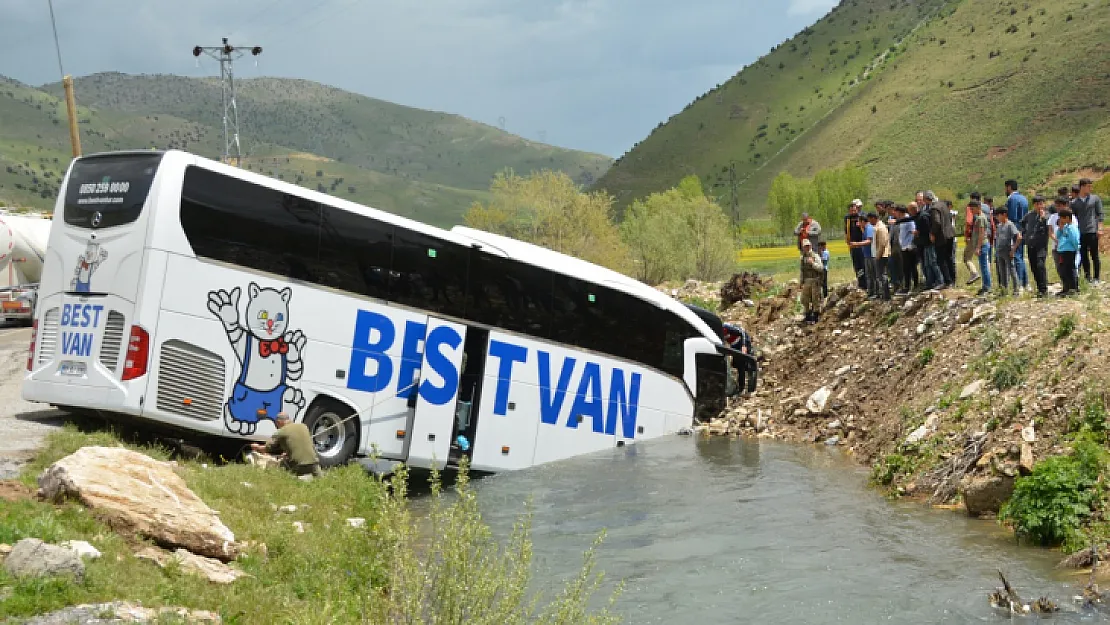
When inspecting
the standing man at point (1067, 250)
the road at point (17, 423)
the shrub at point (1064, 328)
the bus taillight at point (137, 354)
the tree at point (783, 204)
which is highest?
the tree at point (783, 204)

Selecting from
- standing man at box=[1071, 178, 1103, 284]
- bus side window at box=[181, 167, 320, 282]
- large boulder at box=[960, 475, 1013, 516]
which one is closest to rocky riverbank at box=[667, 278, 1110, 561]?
large boulder at box=[960, 475, 1013, 516]

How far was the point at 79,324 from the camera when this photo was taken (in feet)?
47.8

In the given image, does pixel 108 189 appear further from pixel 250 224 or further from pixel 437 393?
pixel 437 393

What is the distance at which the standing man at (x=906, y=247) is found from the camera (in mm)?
21656

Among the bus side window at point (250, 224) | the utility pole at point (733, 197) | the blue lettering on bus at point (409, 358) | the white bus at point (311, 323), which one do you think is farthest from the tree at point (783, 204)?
the bus side window at point (250, 224)

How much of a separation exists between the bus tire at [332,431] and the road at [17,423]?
11.3ft

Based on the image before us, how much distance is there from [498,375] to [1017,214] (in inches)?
405

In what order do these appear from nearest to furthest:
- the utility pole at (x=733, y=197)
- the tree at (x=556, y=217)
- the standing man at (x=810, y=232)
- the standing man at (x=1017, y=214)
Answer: the standing man at (x=1017, y=214) < the standing man at (x=810, y=232) < the tree at (x=556, y=217) < the utility pole at (x=733, y=197)

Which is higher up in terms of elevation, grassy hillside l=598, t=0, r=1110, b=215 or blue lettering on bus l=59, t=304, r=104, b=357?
Result: grassy hillside l=598, t=0, r=1110, b=215

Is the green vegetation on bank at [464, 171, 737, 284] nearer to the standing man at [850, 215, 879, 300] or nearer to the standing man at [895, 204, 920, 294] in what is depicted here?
the standing man at [850, 215, 879, 300]

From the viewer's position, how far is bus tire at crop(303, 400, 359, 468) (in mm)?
15812

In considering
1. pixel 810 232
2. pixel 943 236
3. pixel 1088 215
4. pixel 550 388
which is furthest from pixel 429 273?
pixel 810 232

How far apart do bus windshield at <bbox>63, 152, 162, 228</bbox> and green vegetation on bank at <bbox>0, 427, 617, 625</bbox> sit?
3058 mm

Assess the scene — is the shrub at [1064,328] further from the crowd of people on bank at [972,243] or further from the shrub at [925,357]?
the shrub at [925,357]
